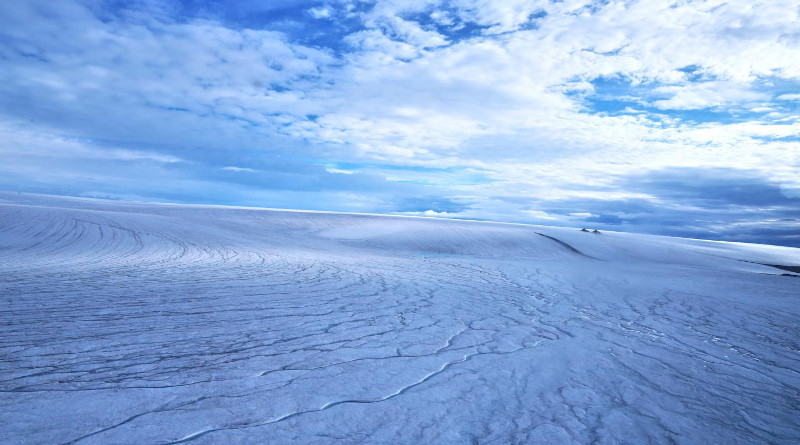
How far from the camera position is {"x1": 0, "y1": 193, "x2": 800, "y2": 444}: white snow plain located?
206 cm

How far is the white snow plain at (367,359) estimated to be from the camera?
2061 mm

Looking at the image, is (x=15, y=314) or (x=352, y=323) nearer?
(x=15, y=314)

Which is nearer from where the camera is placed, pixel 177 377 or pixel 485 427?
pixel 485 427

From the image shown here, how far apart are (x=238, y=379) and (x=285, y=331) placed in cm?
103

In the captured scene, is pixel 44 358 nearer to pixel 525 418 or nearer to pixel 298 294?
pixel 298 294

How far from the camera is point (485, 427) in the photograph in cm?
214

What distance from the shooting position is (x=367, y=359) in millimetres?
2973

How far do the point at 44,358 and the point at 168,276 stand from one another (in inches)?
128

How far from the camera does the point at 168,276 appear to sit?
569cm

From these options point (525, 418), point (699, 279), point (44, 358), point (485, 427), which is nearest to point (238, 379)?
point (44, 358)

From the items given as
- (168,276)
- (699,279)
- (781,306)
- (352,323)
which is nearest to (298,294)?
(352,323)

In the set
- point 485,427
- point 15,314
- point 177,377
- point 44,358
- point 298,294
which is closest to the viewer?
point 485,427

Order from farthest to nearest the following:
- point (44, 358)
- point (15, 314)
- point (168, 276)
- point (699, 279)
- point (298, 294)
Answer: point (699, 279)
point (168, 276)
point (298, 294)
point (15, 314)
point (44, 358)

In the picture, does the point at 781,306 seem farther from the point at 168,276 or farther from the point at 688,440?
the point at 168,276
